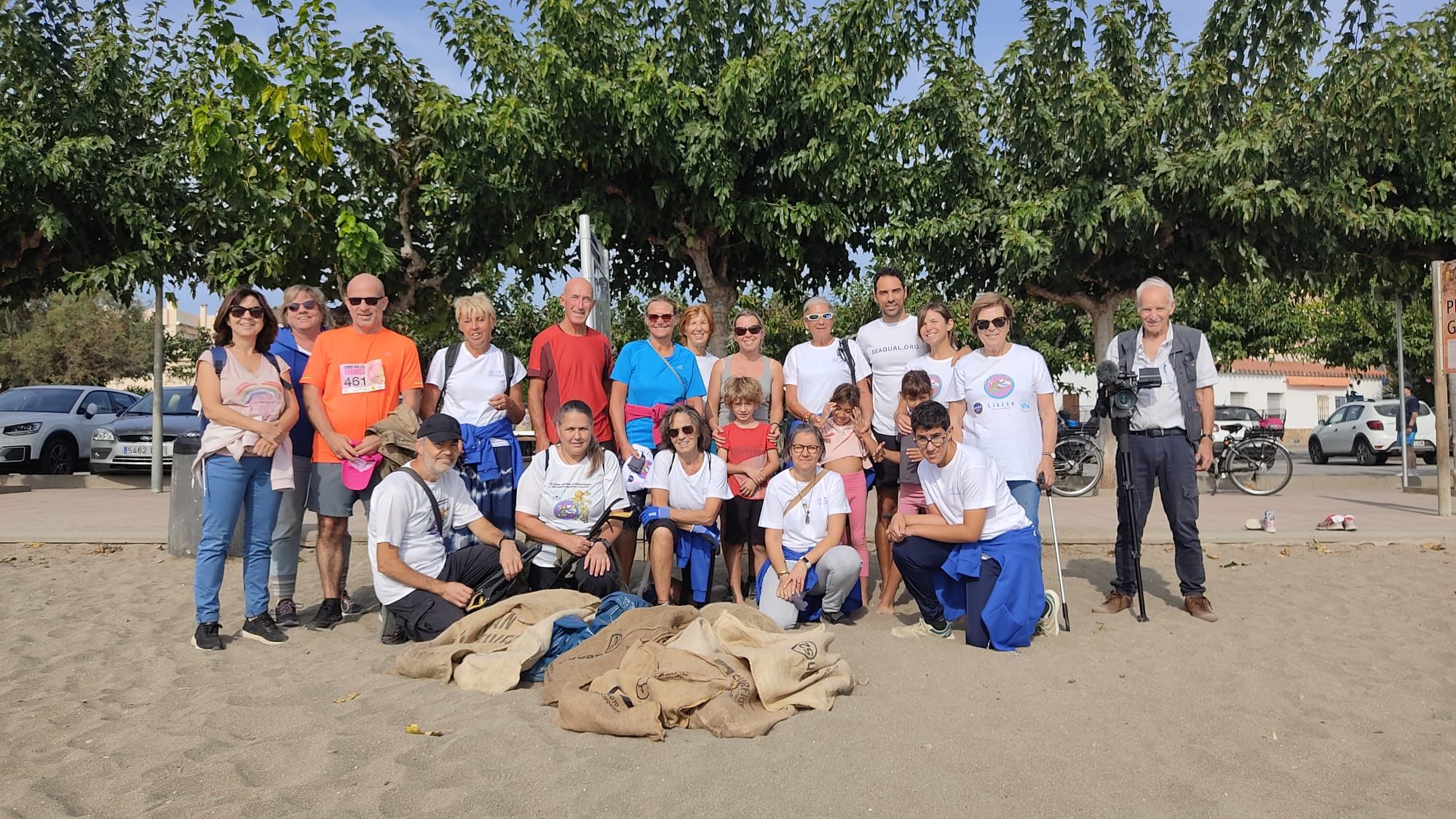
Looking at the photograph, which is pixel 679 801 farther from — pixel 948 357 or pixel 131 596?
pixel 131 596

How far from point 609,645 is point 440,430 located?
56.1 inches

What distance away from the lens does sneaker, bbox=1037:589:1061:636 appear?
211 inches

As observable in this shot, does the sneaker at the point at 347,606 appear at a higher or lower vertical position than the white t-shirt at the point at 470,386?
lower

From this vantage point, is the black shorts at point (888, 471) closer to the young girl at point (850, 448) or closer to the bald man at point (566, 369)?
the young girl at point (850, 448)

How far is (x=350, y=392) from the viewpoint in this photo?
17.9 feet

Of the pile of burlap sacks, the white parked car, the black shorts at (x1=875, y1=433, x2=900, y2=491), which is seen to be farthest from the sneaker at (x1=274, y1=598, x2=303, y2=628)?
the white parked car

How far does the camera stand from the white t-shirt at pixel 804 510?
5.43 metres

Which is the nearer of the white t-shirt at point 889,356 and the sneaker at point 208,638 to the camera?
the sneaker at point 208,638

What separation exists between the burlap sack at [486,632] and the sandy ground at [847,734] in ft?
0.32

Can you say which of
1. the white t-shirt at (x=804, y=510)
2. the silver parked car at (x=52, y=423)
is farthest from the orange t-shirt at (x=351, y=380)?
the silver parked car at (x=52, y=423)

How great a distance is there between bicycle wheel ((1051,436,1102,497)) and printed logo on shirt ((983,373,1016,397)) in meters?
7.42

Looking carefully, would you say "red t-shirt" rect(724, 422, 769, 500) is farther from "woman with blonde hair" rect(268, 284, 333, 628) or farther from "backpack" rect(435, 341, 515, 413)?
"woman with blonde hair" rect(268, 284, 333, 628)

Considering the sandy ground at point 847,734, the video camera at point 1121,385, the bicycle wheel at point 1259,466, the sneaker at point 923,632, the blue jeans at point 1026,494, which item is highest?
the video camera at point 1121,385

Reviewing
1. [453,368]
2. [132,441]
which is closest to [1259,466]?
[453,368]
